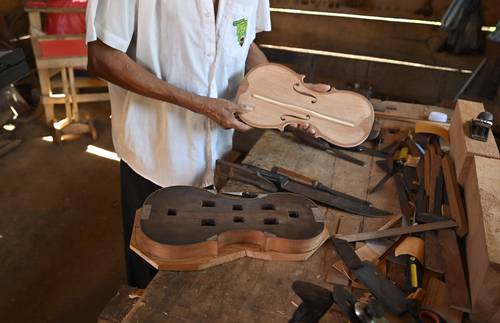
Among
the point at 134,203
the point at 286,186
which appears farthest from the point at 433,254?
the point at 134,203

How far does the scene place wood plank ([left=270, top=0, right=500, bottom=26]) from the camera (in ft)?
12.4

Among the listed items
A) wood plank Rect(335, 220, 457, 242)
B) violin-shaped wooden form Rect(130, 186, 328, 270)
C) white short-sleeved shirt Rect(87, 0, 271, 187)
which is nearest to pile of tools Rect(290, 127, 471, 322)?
wood plank Rect(335, 220, 457, 242)

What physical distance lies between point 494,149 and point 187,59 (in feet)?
3.79

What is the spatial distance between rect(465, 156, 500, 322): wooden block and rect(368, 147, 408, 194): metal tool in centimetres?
33

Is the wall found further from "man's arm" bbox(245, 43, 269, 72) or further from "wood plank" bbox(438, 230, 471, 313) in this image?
"wood plank" bbox(438, 230, 471, 313)

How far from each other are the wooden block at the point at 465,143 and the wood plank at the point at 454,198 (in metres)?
0.03

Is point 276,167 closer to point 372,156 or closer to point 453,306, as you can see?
point 372,156

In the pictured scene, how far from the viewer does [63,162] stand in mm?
3996

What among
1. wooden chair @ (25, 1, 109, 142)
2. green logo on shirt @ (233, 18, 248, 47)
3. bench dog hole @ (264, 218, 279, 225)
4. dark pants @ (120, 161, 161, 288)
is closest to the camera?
bench dog hole @ (264, 218, 279, 225)

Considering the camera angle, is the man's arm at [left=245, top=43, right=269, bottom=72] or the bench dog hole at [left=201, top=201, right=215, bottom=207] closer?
the bench dog hole at [left=201, top=201, right=215, bottom=207]

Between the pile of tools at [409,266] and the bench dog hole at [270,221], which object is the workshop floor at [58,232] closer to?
the bench dog hole at [270,221]

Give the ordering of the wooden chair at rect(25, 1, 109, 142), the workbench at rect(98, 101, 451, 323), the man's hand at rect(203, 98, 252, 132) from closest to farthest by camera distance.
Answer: the workbench at rect(98, 101, 451, 323) → the man's hand at rect(203, 98, 252, 132) → the wooden chair at rect(25, 1, 109, 142)

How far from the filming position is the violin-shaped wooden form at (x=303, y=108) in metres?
1.70

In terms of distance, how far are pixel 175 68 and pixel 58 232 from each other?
2.04 metres
